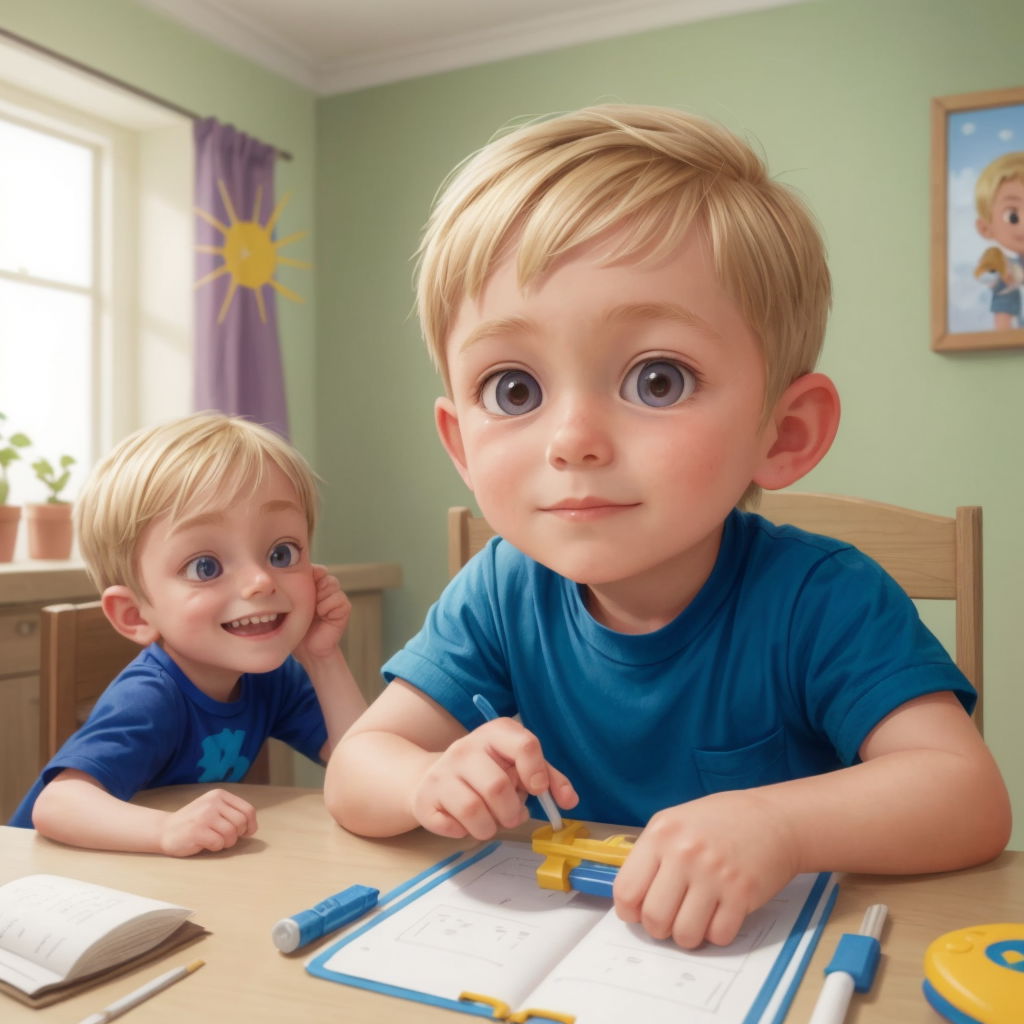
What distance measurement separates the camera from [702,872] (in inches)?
20.1

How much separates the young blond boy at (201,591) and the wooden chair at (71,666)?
8cm

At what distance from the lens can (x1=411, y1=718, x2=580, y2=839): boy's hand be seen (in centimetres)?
57

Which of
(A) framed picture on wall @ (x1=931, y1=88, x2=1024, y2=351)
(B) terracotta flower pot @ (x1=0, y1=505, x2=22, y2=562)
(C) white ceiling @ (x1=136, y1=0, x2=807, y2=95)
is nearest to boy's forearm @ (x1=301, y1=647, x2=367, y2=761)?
(B) terracotta flower pot @ (x1=0, y1=505, x2=22, y2=562)

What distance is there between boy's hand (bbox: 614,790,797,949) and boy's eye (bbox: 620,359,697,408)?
0.76ft

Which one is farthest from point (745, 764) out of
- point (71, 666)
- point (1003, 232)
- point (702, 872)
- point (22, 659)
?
point (1003, 232)

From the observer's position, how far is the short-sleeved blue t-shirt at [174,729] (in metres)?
0.85

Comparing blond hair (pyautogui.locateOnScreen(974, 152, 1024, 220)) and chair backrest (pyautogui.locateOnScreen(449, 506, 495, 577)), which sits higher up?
blond hair (pyautogui.locateOnScreen(974, 152, 1024, 220))

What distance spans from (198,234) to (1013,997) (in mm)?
2968

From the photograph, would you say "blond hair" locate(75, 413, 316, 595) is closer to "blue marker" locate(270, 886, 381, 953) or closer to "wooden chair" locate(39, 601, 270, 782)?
"wooden chair" locate(39, 601, 270, 782)

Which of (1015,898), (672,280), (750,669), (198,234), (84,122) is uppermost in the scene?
(84,122)

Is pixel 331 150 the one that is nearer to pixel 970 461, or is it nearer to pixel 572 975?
pixel 970 461

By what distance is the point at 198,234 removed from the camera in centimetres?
296

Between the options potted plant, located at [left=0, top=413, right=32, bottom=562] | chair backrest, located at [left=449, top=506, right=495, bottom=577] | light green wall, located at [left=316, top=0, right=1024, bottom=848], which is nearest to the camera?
chair backrest, located at [left=449, top=506, right=495, bottom=577]

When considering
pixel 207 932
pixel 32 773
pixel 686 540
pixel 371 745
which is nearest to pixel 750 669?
pixel 686 540
